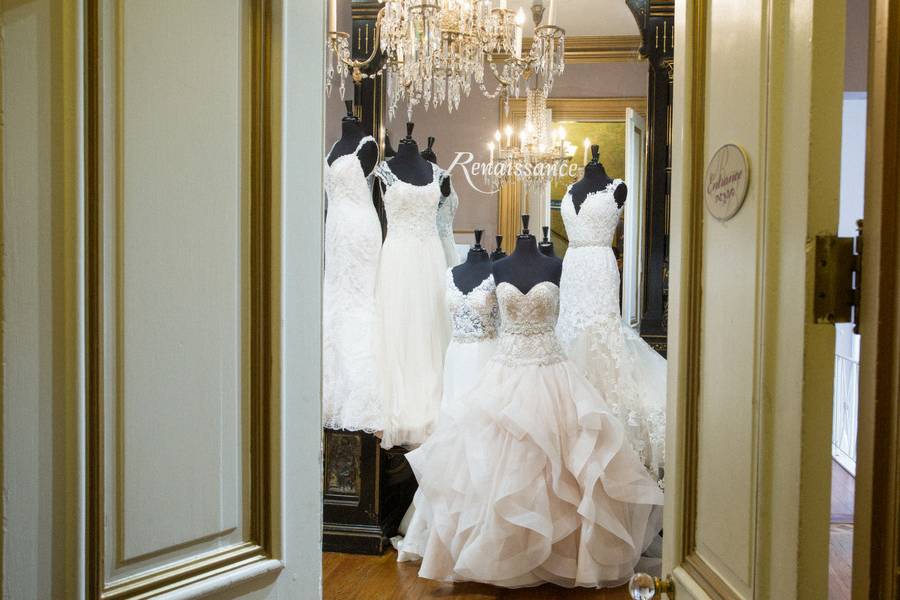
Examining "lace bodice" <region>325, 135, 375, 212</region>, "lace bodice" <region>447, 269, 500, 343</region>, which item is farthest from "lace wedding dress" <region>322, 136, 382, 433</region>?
"lace bodice" <region>447, 269, 500, 343</region>

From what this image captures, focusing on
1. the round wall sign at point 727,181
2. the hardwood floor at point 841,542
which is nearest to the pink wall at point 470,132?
the hardwood floor at point 841,542

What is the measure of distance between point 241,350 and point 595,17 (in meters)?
3.77

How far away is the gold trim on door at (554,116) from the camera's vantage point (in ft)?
14.4

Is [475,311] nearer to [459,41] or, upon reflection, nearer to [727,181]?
[459,41]

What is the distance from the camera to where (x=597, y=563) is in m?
3.11

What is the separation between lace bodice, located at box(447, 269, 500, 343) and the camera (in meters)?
3.63

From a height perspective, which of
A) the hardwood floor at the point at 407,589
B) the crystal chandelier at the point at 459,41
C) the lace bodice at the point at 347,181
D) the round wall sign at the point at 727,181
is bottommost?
the hardwood floor at the point at 407,589

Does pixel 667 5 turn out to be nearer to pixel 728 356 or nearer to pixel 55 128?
pixel 728 356

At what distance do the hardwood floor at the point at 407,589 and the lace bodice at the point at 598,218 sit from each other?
5.10 ft

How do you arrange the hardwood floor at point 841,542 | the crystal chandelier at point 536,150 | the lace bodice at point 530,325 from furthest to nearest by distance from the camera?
1. the crystal chandelier at point 536,150
2. the lace bodice at point 530,325
3. the hardwood floor at point 841,542

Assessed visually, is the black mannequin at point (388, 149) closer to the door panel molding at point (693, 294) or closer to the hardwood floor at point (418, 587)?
the hardwood floor at point (418, 587)

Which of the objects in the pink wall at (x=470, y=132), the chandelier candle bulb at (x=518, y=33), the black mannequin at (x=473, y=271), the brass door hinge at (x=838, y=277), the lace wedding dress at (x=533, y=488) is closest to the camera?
the brass door hinge at (x=838, y=277)

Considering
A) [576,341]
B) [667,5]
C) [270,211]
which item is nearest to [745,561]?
[270,211]

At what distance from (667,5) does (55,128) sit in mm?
3334
